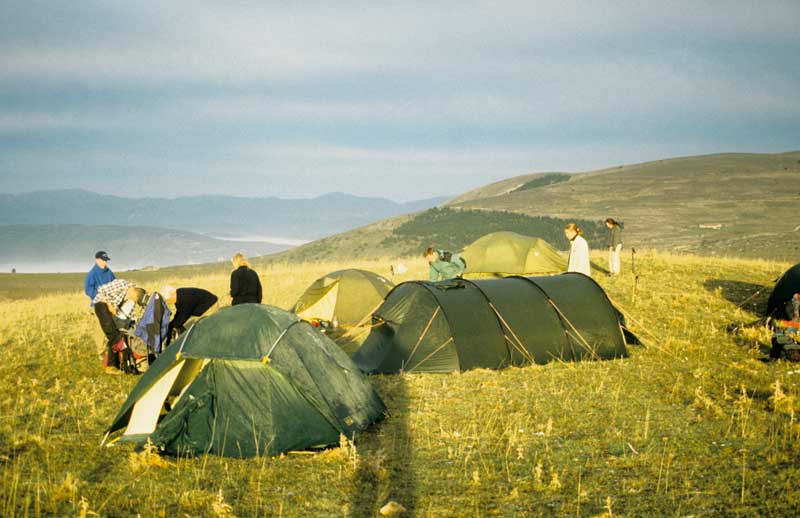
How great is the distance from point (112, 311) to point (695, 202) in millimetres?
70692

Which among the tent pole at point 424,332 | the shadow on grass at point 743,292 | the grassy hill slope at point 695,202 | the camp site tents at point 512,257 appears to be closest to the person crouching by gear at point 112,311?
the tent pole at point 424,332

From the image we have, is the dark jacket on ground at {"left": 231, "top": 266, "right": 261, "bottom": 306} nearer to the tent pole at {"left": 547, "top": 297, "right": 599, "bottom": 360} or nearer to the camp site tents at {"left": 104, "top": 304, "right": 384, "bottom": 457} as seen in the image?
the camp site tents at {"left": 104, "top": 304, "right": 384, "bottom": 457}

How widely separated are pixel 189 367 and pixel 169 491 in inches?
99.1

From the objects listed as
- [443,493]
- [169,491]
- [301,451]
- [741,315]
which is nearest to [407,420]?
[301,451]

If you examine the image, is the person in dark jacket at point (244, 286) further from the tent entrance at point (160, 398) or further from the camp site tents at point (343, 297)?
the tent entrance at point (160, 398)

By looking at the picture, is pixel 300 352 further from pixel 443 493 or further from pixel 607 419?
pixel 607 419

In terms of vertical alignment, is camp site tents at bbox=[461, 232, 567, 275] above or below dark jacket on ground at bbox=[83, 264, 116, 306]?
below

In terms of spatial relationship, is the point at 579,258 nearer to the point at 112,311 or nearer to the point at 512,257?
the point at 512,257

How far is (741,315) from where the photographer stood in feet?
54.2

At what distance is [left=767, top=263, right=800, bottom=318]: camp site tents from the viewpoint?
15086 mm

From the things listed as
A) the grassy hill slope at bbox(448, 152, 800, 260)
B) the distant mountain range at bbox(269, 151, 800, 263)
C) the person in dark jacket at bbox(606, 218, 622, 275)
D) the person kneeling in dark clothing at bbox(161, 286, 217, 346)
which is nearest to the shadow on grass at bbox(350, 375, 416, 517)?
the person kneeling in dark clothing at bbox(161, 286, 217, 346)

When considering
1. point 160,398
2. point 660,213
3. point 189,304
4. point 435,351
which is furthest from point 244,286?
point 660,213

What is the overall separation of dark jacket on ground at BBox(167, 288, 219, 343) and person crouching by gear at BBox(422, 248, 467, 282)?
19.4 ft

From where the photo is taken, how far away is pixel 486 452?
7.50 meters
